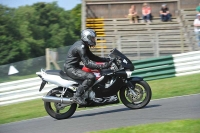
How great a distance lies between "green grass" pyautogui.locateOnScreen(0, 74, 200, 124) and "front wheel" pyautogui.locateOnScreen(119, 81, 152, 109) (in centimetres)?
216

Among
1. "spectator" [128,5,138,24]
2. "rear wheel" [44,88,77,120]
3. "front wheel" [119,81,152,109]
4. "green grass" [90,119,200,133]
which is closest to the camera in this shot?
"green grass" [90,119,200,133]

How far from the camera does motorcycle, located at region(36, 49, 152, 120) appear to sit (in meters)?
9.19

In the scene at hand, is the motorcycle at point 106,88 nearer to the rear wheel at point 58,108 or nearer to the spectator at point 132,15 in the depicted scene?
the rear wheel at point 58,108

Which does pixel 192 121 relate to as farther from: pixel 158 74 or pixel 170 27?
pixel 170 27

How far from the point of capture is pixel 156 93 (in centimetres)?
1208

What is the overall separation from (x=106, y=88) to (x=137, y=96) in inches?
25.0

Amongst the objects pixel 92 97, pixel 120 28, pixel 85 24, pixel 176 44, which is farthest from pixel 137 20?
pixel 92 97

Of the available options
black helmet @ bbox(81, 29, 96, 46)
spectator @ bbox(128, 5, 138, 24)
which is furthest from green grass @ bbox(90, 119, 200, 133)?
spectator @ bbox(128, 5, 138, 24)

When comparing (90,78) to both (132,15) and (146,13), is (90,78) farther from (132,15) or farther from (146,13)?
(132,15)

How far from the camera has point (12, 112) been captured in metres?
12.2

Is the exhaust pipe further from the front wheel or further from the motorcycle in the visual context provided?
the front wheel

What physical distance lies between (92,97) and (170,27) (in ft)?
41.9

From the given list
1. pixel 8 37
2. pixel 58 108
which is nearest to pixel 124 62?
pixel 58 108

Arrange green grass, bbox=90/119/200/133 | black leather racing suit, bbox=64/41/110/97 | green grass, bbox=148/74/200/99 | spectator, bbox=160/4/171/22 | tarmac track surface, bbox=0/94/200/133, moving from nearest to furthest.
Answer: green grass, bbox=90/119/200/133, tarmac track surface, bbox=0/94/200/133, black leather racing suit, bbox=64/41/110/97, green grass, bbox=148/74/200/99, spectator, bbox=160/4/171/22
